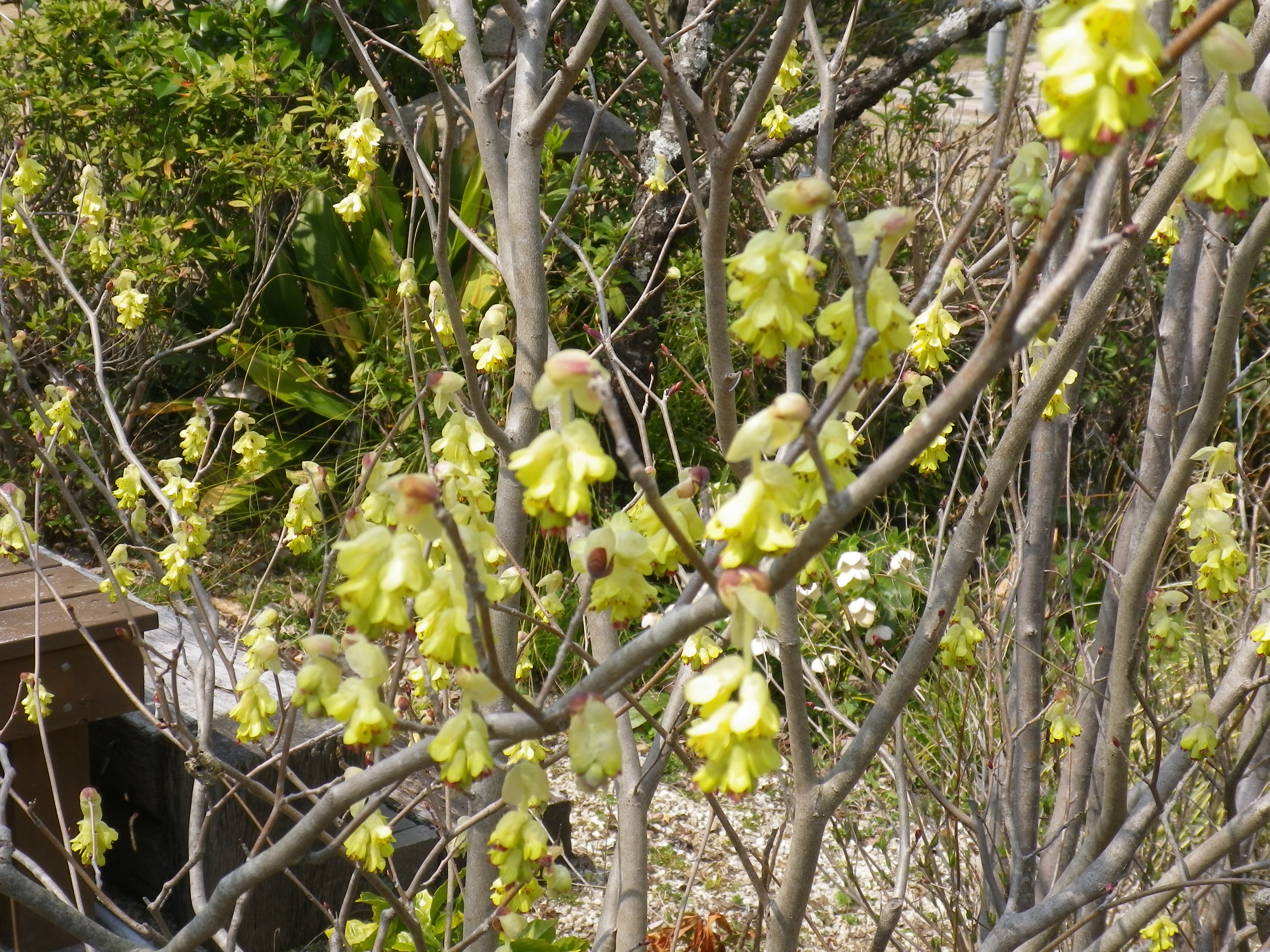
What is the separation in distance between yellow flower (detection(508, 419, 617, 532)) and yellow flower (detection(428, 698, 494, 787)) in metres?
0.20

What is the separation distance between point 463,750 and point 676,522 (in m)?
0.32

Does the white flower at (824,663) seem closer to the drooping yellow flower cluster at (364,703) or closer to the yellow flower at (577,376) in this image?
the drooping yellow flower cluster at (364,703)

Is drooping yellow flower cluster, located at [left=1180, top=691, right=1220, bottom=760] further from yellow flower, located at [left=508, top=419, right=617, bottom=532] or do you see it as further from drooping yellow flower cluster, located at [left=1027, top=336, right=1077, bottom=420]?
yellow flower, located at [left=508, top=419, right=617, bottom=532]

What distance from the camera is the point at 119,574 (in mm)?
2570

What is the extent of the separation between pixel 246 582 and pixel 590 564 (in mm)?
4521

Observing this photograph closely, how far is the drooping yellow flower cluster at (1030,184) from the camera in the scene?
4.18ft

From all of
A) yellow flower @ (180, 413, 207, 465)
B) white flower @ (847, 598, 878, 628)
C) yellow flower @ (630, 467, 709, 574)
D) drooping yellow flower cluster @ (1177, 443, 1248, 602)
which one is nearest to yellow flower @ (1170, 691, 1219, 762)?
drooping yellow flower cluster @ (1177, 443, 1248, 602)

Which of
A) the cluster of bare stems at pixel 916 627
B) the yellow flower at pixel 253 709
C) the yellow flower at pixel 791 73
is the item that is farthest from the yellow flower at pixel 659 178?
the yellow flower at pixel 253 709

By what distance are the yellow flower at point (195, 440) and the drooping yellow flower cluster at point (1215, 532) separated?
80.5 inches

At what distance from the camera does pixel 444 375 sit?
1.54 metres

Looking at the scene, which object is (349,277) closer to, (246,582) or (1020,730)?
(246,582)

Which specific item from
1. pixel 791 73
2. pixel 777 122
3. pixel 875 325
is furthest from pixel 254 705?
pixel 777 122

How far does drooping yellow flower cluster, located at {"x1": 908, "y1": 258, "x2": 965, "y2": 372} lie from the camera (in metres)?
1.88

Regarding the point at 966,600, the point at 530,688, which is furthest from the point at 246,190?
the point at 966,600
